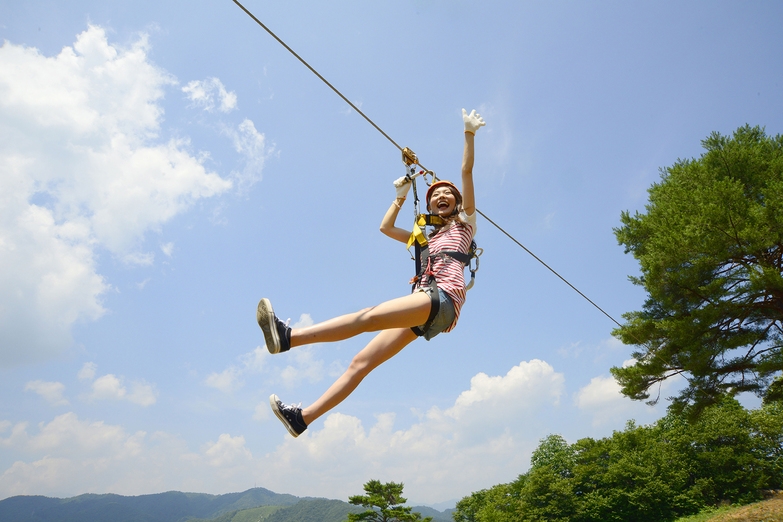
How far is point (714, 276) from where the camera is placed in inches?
441

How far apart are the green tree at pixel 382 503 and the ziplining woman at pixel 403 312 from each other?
1355 inches

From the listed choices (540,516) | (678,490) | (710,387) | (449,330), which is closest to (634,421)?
(678,490)

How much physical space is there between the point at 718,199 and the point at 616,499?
2725cm

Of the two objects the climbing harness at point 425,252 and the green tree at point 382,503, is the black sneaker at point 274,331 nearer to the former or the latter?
the climbing harness at point 425,252

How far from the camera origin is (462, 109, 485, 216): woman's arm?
3.11m

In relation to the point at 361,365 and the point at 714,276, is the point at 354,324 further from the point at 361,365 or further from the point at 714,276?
the point at 714,276

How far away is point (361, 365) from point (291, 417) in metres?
0.45

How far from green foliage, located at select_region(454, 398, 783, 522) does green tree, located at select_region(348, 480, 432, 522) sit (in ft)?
23.9

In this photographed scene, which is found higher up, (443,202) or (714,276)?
(714,276)

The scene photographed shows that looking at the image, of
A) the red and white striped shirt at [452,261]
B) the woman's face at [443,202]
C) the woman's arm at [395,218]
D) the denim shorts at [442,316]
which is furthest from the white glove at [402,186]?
the denim shorts at [442,316]

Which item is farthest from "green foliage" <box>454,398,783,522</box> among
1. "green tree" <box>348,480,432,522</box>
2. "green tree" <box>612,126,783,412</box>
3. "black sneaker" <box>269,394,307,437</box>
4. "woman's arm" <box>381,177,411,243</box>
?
"black sneaker" <box>269,394,307,437</box>

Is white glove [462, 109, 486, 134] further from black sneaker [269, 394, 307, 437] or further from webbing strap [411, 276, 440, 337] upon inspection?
black sneaker [269, 394, 307, 437]

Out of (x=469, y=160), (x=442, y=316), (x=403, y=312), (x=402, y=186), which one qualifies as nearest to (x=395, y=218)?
(x=402, y=186)

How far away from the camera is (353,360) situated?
8.96ft
